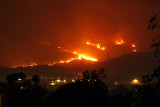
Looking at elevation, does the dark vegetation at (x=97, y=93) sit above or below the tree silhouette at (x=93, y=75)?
below

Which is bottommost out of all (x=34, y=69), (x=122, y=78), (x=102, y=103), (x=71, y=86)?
(x=102, y=103)

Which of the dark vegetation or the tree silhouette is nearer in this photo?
the dark vegetation

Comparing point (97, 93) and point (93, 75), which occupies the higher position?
point (93, 75)

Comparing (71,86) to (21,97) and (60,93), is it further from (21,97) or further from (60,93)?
(21,97)

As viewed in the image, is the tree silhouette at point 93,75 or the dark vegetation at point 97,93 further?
the tree silhouette at point 93,75

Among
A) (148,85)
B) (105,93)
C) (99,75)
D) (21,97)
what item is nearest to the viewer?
(148,85)

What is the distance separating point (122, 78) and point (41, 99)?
89.0m

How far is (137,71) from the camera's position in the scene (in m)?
120

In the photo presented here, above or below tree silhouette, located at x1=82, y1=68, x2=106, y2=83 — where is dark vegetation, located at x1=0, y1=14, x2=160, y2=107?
below

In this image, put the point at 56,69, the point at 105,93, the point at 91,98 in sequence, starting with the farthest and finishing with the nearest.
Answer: the point at 56,69 < the point at 105,93 < the point at 91,98

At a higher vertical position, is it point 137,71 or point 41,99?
point 137,71

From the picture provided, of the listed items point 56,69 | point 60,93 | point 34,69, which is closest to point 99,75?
point 60,93

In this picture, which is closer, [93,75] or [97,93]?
[97,93]

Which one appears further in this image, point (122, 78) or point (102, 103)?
point (122, 78)
